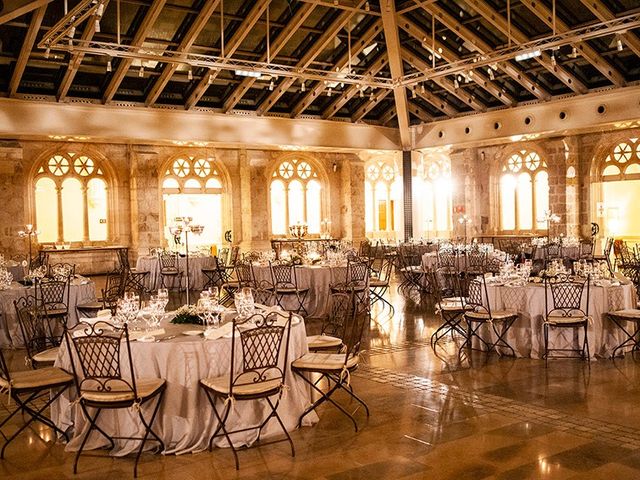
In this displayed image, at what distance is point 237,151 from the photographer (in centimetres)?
2105

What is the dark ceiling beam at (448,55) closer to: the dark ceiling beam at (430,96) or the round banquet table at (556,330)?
the dark ceiling beam at (430,96)

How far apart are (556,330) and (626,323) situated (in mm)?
845

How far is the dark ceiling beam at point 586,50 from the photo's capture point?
14297mm

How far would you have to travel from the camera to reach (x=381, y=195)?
2411cm

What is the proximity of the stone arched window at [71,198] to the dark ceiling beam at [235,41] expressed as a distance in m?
3.48

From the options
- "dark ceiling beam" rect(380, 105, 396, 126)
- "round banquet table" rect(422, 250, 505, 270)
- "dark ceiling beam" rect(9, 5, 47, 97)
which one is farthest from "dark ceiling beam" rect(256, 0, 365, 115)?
"dark ceiling beam" rect(9, 5, 47, 97)

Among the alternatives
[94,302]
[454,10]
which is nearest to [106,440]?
[94,302]

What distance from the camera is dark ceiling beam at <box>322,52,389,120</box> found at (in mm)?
18569

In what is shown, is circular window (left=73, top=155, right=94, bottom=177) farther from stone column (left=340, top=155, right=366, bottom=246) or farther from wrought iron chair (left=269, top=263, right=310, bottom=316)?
wrought iron chair (left=269, top=263, right=310, bottom=316)

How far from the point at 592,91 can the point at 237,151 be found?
403 inches

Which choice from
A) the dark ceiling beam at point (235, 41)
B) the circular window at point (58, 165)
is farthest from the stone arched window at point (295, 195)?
the circular window at point (58, 165)

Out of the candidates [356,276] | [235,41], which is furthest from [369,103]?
[356,276]

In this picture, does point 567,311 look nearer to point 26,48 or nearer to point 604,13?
point 604,13

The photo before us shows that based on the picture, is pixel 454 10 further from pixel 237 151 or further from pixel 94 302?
pixel 94 302
